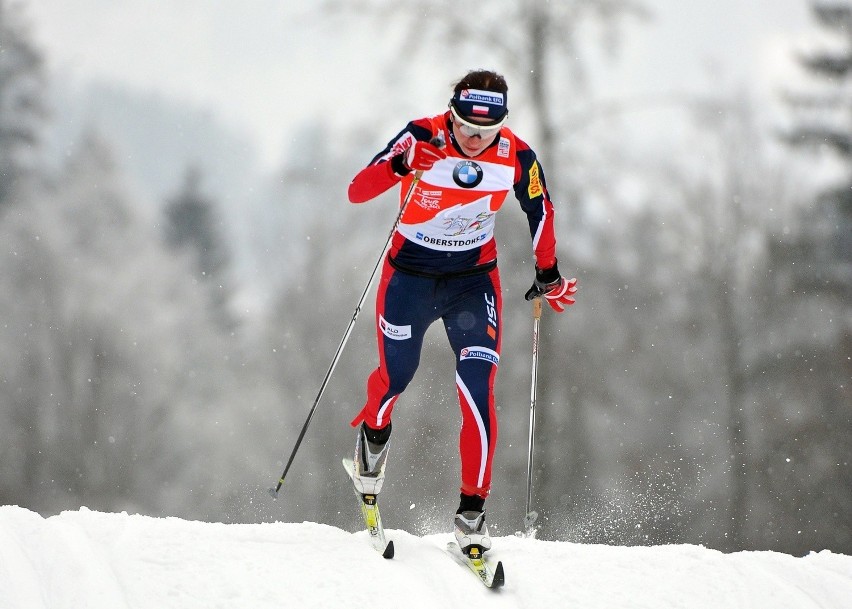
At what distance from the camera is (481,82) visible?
3.98m

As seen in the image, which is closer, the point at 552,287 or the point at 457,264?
the point at 457,264

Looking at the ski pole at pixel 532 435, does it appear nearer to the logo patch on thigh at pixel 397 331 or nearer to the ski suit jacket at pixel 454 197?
the ski suit jacket at pixel 454 197

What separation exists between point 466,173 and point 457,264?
50 centimetres

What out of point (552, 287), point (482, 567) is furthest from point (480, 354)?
point (482, 567)

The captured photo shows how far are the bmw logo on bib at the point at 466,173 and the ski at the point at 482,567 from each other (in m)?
1.76

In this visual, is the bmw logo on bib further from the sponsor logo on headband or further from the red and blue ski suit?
the sponsor logo on headband

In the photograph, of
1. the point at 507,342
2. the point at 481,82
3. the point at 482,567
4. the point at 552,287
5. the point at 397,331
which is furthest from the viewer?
the point at 507,342

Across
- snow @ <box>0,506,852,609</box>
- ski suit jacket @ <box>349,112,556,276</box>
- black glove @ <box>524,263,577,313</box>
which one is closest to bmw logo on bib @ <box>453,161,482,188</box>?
ski suit jacket @ <box>349,112,556,276</box>

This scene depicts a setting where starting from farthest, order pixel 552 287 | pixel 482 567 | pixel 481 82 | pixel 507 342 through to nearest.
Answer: pixel 507 342
pixel 552 287
pixel 481 82
pixel 482 567

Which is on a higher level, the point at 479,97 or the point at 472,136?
the point at 479,97

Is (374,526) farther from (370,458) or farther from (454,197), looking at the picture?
(454,197)

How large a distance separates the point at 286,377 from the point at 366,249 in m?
8.28

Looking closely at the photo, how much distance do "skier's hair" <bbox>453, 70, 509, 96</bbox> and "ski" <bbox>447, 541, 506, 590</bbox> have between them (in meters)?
2.17

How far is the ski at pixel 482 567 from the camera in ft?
12.1
